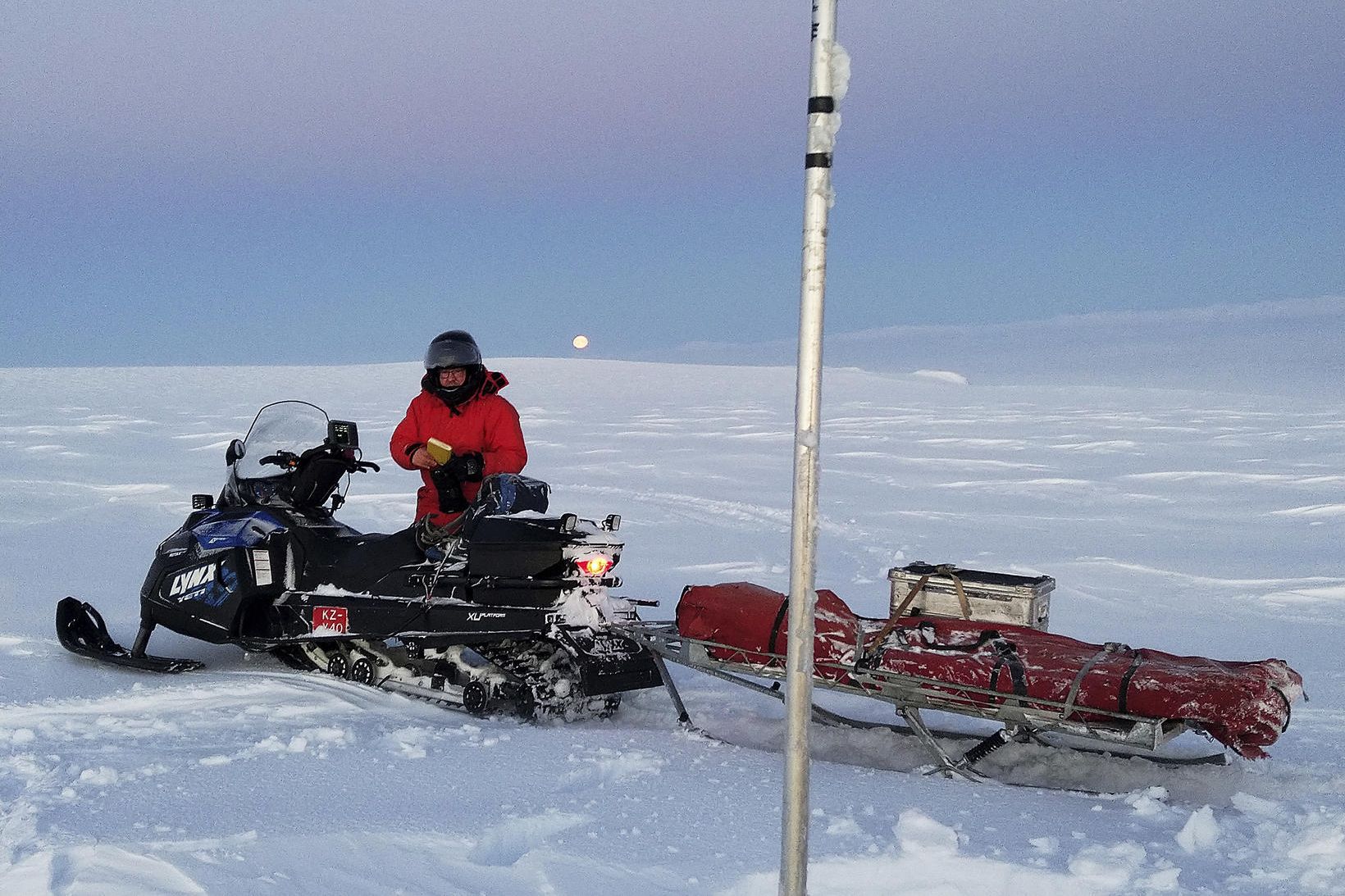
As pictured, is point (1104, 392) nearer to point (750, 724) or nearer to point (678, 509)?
point (678, 509)

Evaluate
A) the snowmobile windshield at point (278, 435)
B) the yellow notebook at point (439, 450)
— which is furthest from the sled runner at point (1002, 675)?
the snowmobile windshield at point (278, 435)

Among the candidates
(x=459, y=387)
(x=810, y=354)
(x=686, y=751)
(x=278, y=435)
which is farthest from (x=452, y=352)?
(x=810, y=354)

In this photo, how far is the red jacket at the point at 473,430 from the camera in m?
5.87

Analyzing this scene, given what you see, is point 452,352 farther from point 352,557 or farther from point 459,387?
point 352,557

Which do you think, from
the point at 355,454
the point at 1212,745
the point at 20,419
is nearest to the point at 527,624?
the point at 355,454

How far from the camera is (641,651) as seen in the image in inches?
200

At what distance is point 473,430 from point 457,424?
92 millimetres

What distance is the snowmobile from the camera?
16.4ft

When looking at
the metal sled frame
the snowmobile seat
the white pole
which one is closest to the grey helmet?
the snowmobile seat

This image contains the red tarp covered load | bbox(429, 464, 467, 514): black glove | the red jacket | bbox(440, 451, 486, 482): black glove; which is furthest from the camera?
the red jacket

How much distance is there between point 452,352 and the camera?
5719mm

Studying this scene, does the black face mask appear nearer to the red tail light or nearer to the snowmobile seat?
the snowmobile seat

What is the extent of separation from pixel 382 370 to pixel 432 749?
32.5 meters

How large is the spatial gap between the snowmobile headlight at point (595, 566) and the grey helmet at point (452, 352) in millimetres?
1350
